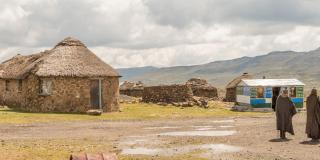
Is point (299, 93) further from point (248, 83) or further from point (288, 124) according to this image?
point (288, 124)

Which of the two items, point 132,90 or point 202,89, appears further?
point 132,90

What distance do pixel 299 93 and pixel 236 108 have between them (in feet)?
19.3

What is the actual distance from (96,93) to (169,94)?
12005 mm

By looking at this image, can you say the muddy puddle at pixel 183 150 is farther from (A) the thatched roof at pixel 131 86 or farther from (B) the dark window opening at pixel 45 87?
(A) the thatched roof at pixel 131 86

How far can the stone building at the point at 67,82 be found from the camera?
38250mm

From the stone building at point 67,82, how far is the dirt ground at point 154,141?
7976mm

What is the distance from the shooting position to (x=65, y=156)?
17.2 m

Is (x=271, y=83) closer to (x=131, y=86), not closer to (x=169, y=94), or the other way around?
(x=169, y=94)

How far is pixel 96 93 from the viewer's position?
39.5 m

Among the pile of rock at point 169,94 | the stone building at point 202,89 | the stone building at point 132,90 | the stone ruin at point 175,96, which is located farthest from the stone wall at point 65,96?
the stone building at point 132,90

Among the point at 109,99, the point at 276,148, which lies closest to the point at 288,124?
the point at 276,148

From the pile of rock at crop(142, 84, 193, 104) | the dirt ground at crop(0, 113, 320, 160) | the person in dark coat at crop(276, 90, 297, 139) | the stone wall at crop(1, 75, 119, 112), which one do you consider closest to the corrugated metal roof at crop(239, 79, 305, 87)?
the pile of rock at crop(142, 84, 193, 104)

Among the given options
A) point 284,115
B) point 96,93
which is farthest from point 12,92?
point 284,115

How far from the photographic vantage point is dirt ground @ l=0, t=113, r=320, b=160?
17.5m
